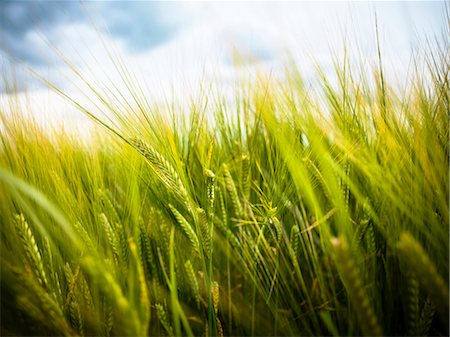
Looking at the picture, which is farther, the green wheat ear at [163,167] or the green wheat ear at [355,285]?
the green wheat ear at [163,167]

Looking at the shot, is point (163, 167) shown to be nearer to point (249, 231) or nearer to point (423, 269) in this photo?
point (249, 231)

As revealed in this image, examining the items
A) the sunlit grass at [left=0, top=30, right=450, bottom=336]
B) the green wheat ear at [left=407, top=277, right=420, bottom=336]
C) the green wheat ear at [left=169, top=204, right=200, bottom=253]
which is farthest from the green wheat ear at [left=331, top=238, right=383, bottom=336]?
the green wheat ear at [left=169, top=204, right=200, bottom=253]

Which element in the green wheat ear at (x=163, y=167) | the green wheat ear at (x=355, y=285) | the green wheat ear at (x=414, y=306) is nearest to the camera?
the green wheat ear at (x=355, y=285)

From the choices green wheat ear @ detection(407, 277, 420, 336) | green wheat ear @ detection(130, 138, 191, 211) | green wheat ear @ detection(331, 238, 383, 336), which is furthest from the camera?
green wheat ear @ detection(130, 138, 191, 211)

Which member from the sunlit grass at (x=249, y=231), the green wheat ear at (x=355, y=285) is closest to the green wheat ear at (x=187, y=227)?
the sunlit grass at (x=249, y=231)

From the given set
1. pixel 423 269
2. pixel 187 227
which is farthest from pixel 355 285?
pixel 187 227

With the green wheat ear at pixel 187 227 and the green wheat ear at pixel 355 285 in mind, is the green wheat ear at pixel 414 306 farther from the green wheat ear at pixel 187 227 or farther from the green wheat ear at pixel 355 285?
the green wheat ear at pixel 187 227

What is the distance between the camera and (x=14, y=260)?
0.55 m

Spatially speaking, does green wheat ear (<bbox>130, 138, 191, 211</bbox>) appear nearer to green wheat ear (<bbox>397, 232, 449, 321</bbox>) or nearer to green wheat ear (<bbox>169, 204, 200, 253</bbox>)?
green wheat ear (<bbox>169, 204, 200, 253</bbox>)

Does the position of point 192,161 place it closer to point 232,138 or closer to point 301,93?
point 232,138

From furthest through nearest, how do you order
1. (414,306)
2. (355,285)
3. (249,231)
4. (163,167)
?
(249,231)
(163,167)
(414,306)
(355,285)

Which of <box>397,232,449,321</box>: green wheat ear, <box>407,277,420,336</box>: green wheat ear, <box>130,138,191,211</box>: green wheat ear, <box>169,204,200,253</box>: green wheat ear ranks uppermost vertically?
<box>130,138,191,211</box>: green wheat ear

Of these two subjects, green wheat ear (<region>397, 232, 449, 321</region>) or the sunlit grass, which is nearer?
green wheat ear (<region>397, 232, 449, 321</region>)

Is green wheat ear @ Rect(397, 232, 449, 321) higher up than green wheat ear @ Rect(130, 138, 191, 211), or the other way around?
green wheat ear @ Rect(130, 138, 191, 211)
